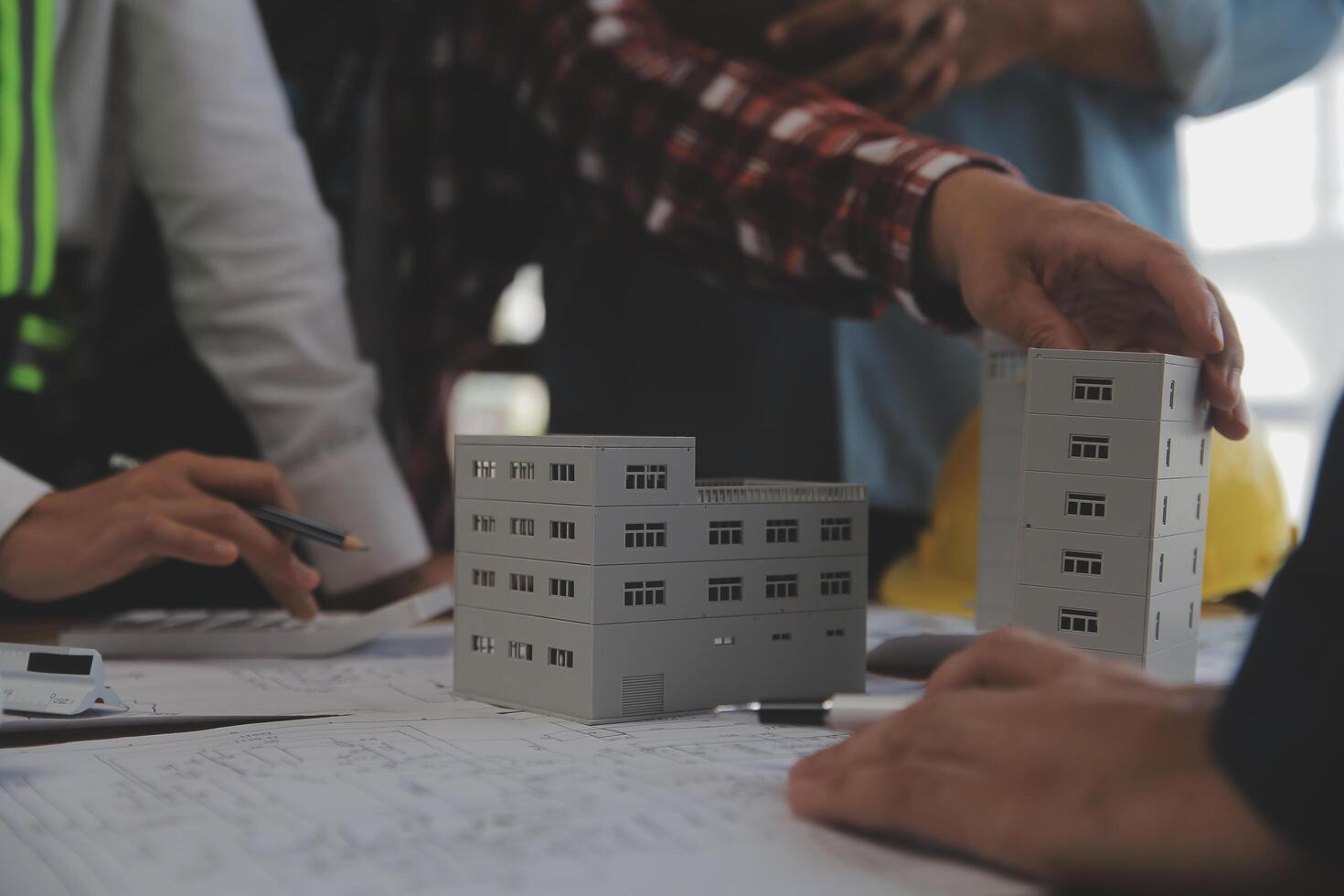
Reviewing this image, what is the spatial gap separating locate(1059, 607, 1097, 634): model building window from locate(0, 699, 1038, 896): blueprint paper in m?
0.16

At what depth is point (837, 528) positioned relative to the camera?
0.77 metres

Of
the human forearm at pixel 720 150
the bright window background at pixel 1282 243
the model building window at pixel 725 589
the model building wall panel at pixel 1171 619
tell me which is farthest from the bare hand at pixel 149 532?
the bright window background at pixel 1282 243

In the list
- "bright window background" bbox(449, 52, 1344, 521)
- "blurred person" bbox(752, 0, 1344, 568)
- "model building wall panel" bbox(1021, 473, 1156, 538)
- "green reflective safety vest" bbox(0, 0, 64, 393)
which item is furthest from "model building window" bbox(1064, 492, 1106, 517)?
"bright window background" bbox(449, 52, 1344, 521)

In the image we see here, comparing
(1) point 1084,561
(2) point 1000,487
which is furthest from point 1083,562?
(2) point 1000,487

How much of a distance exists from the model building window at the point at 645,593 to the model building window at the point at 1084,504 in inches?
9.9

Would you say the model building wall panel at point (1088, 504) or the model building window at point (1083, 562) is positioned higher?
the model building wall panel at point (1088, 504)

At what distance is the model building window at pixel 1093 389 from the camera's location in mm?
653

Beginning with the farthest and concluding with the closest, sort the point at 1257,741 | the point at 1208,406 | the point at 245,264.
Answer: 1. the point at 245,264
2. the point at 1208,406
3. the point at 1257,741

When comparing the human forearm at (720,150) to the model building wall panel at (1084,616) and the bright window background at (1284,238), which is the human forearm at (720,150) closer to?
the model building wall panel at (1084,616)

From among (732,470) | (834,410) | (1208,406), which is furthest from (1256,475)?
(732,470)

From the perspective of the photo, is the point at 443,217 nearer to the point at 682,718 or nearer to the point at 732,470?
the point at 732,470

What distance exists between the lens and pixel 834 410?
1585 millimetres

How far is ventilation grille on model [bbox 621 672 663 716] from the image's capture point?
0.70 meters

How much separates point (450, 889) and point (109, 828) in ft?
0.57
